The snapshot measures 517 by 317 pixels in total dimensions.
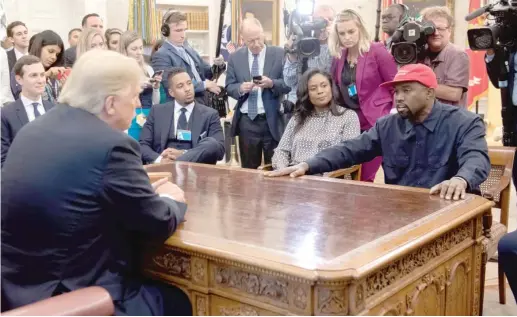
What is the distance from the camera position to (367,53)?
3.68 meters

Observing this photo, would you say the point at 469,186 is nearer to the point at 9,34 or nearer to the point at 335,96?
the point at 335,96

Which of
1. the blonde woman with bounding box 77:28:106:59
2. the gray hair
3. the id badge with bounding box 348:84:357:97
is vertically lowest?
the id badge with bounding box 348:84:357:97

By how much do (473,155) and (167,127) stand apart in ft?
6.62

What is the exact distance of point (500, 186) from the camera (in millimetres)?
2947

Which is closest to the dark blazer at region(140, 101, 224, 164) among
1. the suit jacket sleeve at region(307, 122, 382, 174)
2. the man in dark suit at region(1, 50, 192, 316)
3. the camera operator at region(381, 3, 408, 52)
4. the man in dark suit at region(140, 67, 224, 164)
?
the man in dark suit at region(140, 67, 224, 164)

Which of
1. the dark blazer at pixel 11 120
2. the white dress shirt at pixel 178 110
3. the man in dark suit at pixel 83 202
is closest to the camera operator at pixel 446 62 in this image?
the white dress shirt at pixel 178 110

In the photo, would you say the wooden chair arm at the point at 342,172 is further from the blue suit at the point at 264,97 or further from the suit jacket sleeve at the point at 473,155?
the blue suit at the point at 264,97

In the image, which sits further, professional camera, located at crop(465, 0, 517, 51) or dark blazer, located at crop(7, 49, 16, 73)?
dark blazer, located at crop(7, 49, 16, 73)

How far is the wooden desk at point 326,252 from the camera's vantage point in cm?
153

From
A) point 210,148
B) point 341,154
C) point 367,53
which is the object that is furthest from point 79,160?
point 367,53

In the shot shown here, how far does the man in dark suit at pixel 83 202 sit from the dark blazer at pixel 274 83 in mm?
2401

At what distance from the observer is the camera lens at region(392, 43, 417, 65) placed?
136 inches

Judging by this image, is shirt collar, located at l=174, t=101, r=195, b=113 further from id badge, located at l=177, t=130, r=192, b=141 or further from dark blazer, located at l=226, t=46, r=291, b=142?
dark blazer, located at l=226, t=46, r=291, b=142

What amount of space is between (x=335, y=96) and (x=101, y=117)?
6.96 feet
